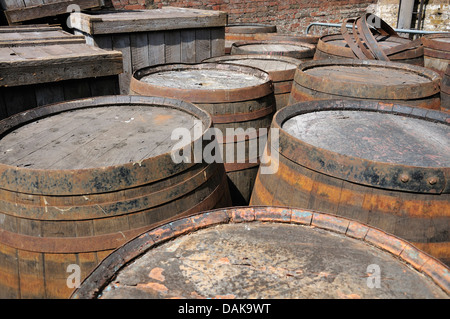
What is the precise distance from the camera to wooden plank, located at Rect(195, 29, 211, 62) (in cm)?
425

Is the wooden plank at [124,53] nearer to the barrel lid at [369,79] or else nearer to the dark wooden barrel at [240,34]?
the dark wooden barrel at [240,34]

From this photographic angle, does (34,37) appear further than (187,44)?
Result: No

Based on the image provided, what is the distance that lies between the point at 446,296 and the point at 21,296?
1.62 metres

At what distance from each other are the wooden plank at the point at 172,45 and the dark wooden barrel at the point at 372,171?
6.81ft

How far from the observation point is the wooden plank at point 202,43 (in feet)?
14.0

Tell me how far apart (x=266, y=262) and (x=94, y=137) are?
121 cm

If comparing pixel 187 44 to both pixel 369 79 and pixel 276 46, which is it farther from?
pixel 369 79

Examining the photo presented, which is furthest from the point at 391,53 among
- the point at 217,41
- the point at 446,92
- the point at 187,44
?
the point at 187,44

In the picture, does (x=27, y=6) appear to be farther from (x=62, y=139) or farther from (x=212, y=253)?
(x=212, y=253)

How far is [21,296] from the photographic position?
1632mm

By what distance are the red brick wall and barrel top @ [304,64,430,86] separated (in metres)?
4.90

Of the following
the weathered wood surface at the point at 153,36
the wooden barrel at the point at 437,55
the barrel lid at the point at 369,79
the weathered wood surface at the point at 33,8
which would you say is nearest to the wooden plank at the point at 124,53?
the weathered wood surface at the point at 153,36

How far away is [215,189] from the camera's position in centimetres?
197

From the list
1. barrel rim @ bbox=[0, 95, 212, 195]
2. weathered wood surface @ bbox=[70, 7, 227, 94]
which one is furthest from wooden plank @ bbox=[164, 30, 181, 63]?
barrel rim @ bbox=[0, 95, 212, 195]
